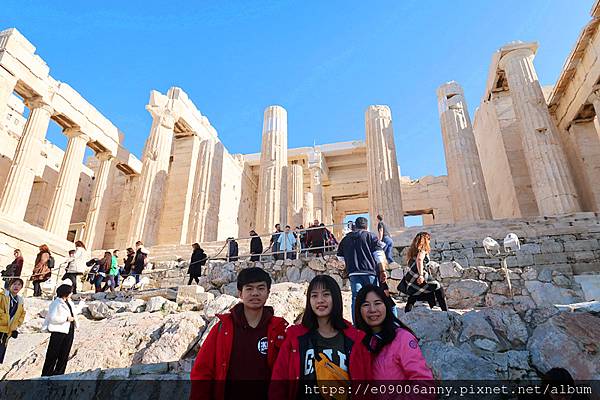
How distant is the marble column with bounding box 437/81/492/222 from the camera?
616 inches

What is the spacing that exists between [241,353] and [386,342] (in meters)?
0.93

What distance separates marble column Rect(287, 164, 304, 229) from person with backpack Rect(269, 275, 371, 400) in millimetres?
19288

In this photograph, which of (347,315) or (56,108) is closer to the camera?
(347,315)

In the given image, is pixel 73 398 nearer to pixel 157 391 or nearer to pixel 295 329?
pixel 157 391

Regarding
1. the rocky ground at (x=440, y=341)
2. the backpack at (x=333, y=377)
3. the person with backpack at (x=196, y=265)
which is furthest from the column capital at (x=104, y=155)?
the backpack at (x=333, y=377)

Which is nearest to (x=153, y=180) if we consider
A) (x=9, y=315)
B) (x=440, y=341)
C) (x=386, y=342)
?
(x=9, y=315)

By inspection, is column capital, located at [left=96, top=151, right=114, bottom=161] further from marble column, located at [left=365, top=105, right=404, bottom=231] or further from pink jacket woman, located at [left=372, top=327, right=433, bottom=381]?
pink jacket woman, located at [left=372, top=327, right=433, bottom=381]

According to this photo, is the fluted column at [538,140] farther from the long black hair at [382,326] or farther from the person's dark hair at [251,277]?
the person's dark hair at [251,277]

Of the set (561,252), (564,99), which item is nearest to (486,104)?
(564,99)

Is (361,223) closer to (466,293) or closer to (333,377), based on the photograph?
(333,377)

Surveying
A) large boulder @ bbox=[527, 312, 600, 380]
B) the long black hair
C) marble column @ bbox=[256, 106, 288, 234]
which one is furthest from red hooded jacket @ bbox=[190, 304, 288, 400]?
marble column @ bbox=[256, 106, 288, 234]

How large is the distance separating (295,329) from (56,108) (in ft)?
68.4

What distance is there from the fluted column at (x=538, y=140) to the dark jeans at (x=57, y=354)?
15468mm

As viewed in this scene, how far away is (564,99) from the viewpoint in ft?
56.9
